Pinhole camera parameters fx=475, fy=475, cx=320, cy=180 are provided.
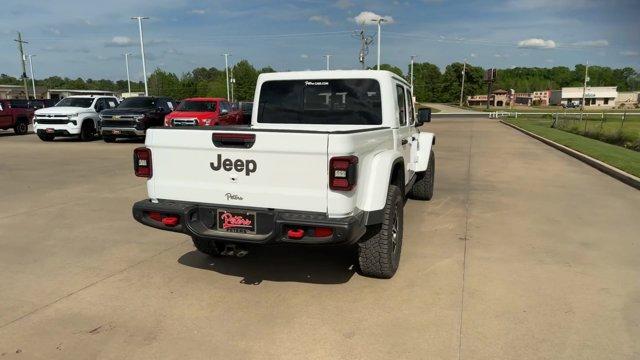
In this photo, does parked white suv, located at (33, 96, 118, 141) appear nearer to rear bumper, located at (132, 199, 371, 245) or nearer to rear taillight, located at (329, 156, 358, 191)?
rear bumper, located at (132, 199, 371, 245)

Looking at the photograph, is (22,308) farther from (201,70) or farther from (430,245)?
(201,70)

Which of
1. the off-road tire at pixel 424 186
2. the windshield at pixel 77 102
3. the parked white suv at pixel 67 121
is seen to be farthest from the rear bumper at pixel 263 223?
the windshield at pixel 77 102

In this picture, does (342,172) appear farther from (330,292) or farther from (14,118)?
(14,118)

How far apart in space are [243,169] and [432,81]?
5084 inches

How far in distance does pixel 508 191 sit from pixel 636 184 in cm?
259

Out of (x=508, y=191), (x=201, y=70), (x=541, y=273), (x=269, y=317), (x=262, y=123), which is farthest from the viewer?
(x=201, y=70)

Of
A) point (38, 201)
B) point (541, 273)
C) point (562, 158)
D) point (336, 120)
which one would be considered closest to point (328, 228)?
point (336, 120)

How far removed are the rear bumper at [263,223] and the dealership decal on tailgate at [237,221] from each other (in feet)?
0.11

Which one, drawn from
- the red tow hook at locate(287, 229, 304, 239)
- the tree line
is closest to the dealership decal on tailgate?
the red tow hook at locate(287, 229, 304, 239)

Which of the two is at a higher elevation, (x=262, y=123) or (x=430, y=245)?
(x=262, y=123)

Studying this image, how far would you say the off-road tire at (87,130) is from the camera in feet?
61.8

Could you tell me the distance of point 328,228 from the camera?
348 cm

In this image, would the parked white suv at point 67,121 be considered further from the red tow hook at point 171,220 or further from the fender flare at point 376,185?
the fender flare at point 376,185

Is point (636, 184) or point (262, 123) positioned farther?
point (636, 184)
